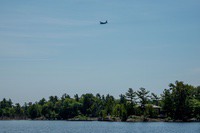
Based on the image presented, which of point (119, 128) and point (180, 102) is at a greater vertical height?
point (180, 102)

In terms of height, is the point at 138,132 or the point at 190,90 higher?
the point at 190,90

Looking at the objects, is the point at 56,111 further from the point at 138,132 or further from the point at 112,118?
the point at 138,132

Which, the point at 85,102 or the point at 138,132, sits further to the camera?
the point at 85,102


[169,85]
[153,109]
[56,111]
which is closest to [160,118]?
[153,109]

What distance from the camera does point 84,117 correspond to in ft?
562

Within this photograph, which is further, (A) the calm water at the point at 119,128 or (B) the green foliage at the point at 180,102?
(B) the green foliage at the point at 180,102

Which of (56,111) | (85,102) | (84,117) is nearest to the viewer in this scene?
(84,117)

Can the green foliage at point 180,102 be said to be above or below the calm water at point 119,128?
above

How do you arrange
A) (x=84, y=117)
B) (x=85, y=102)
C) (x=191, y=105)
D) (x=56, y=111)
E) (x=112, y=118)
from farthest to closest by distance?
1. (x=56, y=111)
2. (x=85, y=102)
3. (x=84, y=117)
4. (x=112, y=118)
5. (x=191, y=105)

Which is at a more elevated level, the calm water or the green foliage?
the green foliage

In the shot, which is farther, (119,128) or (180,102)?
(180,102)

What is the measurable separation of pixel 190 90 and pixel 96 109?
64745mm

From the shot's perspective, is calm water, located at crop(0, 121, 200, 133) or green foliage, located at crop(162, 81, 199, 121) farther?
green foliage, located at crop(162, 81, 199, 121)

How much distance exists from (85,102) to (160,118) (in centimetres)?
6476
